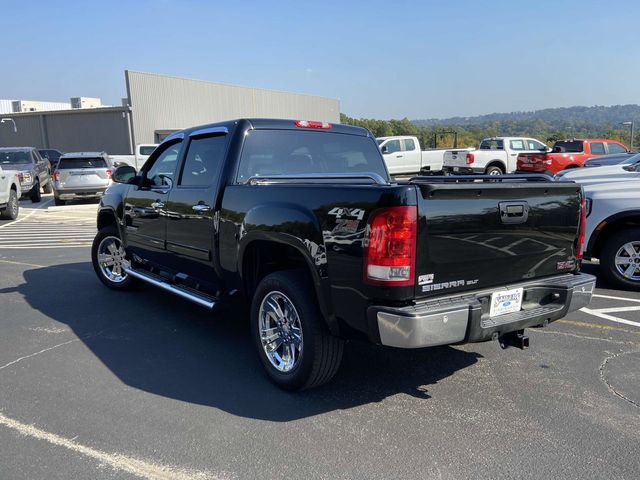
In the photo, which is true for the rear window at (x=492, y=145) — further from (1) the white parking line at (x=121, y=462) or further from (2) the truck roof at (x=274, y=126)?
(1) the white parking line at (x=121, y=462)

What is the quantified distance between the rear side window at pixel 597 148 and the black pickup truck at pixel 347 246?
60.1ft

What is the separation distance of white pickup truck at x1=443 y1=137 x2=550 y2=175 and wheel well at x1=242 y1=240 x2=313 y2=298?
18.3 meters

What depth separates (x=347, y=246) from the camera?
312 cm

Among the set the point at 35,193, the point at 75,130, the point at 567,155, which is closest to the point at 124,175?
the point at 35,193

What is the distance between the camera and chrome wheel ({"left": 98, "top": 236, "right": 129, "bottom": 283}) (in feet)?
21.3

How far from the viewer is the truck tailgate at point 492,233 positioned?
9.99 feet

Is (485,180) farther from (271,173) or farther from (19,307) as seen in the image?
(19,307)

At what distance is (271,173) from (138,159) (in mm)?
20333

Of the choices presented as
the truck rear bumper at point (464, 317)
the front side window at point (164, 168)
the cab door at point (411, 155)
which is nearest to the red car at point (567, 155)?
the cab door at point (411, 155)

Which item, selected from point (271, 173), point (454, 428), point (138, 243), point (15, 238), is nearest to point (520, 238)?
point (454, 428)

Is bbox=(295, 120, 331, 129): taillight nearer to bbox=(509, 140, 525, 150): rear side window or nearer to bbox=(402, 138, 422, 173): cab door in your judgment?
bbox=(402, 138, 422, 173): cab door

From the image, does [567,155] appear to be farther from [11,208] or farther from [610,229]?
[11,208]

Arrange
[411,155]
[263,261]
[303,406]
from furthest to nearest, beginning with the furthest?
1. [411,155]
2. [263,261]
3. [303,406]

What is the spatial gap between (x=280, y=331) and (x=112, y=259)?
3657 millimetres
